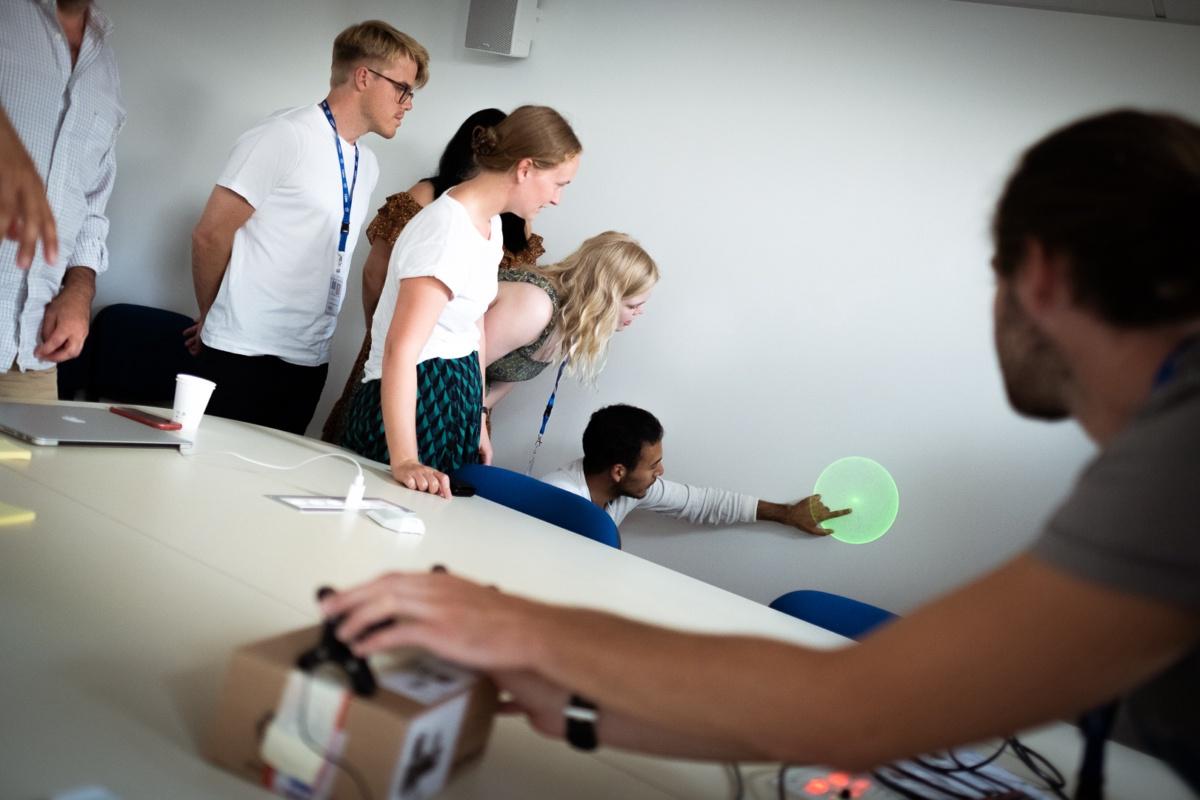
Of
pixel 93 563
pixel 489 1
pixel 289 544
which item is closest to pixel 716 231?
pixel 489 1

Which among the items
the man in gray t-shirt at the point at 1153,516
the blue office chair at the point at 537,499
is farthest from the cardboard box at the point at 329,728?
the blue office chair at the point at 537,499

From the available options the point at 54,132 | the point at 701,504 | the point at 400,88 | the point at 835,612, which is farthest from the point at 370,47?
the point at 835,612

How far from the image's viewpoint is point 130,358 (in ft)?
12.7

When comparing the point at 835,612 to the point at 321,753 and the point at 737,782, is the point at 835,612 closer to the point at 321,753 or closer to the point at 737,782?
the point at 737,782

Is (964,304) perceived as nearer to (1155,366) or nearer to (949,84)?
(949,84)

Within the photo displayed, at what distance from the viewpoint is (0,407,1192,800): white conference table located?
0.87 metres

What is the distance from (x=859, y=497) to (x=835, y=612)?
114 cm

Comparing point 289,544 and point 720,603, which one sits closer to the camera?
point 289,544

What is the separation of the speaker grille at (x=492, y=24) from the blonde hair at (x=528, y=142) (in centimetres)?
163

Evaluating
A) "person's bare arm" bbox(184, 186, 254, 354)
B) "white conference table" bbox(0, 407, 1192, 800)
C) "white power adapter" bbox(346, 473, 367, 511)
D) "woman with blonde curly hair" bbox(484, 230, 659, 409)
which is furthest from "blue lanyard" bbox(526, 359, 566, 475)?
"white power adapter" bbox(346, 473, 367, 511)

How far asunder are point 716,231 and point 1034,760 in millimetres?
2529

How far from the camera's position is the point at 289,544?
1552 millimetres

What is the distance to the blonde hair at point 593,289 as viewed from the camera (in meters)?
3.14

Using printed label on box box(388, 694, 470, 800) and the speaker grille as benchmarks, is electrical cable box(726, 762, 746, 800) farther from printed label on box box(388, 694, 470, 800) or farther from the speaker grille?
the speaker grille
